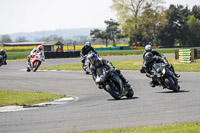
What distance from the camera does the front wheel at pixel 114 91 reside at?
41.7ft

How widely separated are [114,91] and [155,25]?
3461 inches

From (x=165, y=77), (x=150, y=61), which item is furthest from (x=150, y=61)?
(x=165, y=77)

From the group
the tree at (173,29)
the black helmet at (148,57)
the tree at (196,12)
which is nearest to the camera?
the black helmet at (148,57)

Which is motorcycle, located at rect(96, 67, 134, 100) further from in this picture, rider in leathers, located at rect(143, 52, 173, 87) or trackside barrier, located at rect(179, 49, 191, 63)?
trackside barrier, located at rect(179, 49, 191, 63)

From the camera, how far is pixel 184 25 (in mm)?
106750

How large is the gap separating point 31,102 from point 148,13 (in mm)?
78497

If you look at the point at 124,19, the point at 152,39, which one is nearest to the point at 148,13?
the point at 124,19

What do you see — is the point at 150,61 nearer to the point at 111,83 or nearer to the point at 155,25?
the point at 111,83

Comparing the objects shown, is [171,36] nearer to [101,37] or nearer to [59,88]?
[101,37]

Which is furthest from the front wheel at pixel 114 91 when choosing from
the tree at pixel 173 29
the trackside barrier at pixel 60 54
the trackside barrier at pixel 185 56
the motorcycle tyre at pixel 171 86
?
the tree at pixel 173 29

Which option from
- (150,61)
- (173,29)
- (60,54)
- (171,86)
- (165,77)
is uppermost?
(173,29)

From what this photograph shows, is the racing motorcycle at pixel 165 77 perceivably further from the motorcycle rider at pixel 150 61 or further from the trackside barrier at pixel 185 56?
the trackside barrier at pixel 185 56

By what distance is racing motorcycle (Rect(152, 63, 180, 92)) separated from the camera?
569 inches

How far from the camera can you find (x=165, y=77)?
14711 mm
